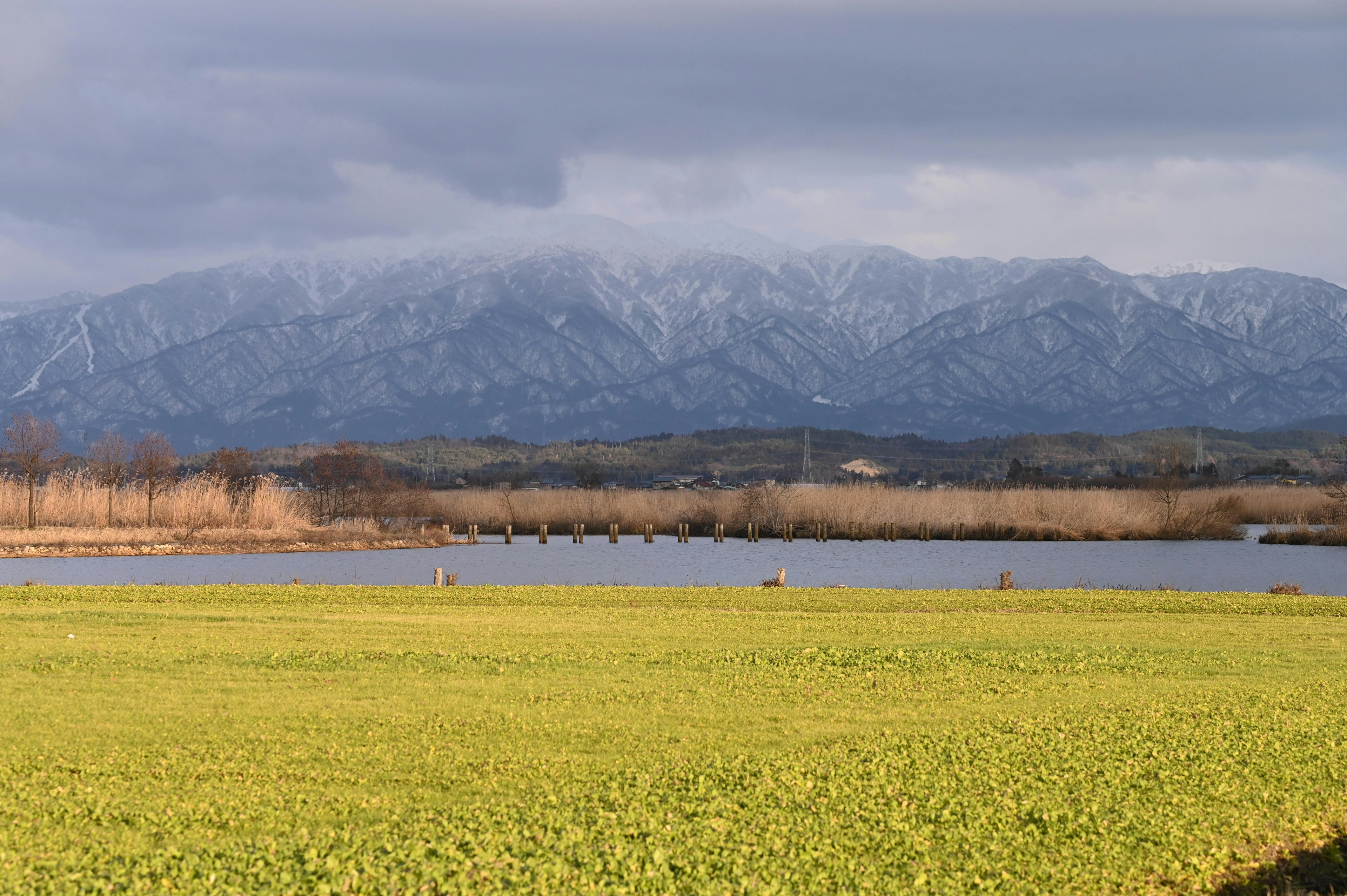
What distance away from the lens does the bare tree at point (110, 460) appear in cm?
6438

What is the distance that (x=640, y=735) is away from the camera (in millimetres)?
12109

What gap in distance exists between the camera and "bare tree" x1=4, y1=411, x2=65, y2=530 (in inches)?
2242

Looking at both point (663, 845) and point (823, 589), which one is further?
point (823, 589)

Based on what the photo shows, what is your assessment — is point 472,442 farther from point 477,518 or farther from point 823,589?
point 823,589

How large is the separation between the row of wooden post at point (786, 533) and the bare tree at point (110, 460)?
18681 mm

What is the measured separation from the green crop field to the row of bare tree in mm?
41331

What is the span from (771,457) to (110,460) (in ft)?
360

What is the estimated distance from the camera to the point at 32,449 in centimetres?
5900

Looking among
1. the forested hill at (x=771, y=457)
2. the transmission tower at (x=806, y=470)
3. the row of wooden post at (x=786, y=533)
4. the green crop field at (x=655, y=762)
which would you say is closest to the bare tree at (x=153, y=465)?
the row of wooden post at (x=786, y=533)

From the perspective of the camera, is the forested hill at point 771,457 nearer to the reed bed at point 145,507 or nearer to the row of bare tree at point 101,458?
the row of bare tree at point 101,458

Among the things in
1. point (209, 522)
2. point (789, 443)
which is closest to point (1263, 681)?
point (209, 522)

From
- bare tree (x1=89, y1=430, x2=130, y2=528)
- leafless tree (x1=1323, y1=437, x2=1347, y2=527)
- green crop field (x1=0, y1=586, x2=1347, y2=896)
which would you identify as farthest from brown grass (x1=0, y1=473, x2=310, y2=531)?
leafless tree (x1=1323, y1=437, x2=1347, y2=527)

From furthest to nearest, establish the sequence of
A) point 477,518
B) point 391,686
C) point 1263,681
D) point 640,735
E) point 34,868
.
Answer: point 477,518 → point 1263,681 → point 391,686 → point 640,735 → point 34,868

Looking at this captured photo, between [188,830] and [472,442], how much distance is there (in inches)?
7269
